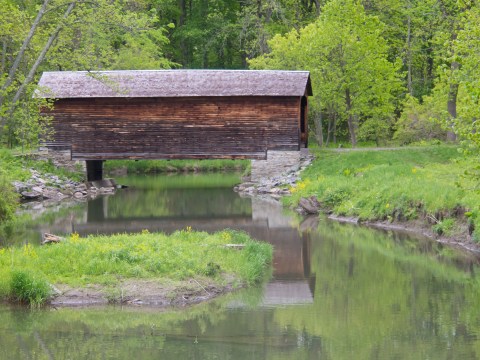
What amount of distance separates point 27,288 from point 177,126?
2313 centimetres

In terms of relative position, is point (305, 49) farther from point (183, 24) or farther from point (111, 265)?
point (111, 265)

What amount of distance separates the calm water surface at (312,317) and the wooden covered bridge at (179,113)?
14.4 metres

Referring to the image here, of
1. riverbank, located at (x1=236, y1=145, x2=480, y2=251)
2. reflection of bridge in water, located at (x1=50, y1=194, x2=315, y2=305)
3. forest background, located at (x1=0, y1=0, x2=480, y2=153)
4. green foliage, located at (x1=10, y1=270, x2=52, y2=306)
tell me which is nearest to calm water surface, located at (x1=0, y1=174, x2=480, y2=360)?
reflection of bridge in water, located at (x1=50, y1=194, x2=315, y2=305)

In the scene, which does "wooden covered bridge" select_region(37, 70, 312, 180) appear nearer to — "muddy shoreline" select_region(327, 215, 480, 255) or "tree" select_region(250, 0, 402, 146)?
"tree" select_region(250, 0, 402, 146)

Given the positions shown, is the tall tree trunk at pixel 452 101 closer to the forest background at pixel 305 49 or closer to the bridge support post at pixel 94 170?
the forest background at pixel 305 49

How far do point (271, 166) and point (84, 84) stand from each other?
9.12 meters

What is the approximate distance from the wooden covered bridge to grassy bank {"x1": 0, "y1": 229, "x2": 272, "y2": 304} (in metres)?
19.4

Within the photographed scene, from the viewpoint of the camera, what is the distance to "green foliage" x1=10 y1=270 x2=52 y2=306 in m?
14.6

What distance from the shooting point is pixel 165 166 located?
50.7 metres

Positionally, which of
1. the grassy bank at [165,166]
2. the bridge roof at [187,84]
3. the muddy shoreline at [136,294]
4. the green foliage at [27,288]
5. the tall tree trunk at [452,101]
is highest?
the bridge roof at [187,84]

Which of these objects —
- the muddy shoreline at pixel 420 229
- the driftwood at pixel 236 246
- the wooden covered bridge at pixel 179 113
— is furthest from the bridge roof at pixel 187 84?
the driftwood at pixel 236 246

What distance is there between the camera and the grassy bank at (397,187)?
72.7ft

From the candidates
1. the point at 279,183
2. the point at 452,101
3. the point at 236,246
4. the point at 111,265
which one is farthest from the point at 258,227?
the point at 452,101

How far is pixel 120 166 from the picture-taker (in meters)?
49.5
